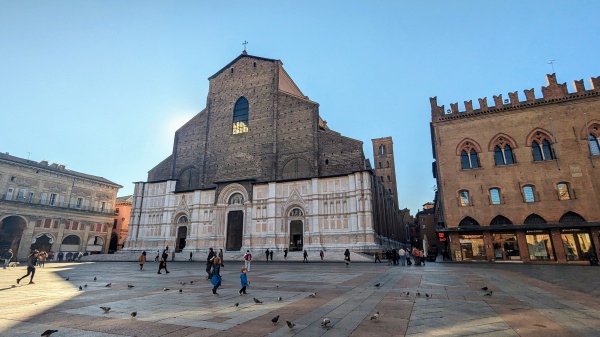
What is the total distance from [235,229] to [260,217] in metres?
3.71

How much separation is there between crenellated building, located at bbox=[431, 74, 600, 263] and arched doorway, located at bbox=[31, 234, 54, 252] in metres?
49.5

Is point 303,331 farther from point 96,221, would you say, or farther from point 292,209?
point 96,221

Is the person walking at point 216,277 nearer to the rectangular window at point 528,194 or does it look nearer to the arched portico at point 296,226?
the arched portico at point 296,226

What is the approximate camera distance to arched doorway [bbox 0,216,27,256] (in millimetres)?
37594

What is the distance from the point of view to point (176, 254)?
3497 cm

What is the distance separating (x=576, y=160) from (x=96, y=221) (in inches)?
2345

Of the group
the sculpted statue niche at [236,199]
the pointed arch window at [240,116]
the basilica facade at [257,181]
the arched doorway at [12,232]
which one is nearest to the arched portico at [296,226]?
the basilica facade at [257,181]

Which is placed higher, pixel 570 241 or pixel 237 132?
pixel 237 132

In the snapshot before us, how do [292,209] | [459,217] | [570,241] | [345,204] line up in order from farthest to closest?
[292,209]
[345,204]
[459,217]
[570,241]

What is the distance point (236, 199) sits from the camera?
120 feet

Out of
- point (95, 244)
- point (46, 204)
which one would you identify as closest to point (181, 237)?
point (95, 244)

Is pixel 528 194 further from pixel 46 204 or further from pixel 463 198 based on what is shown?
pixel 46 204

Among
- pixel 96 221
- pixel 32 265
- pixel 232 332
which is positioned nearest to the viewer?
pixel 232 332

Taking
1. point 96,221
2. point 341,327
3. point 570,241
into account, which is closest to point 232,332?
point 341,327
